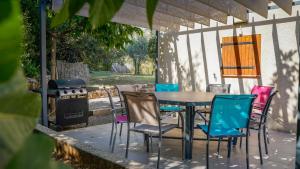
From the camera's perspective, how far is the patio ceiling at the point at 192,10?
5395 millimetres

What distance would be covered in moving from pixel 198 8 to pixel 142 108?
119 inches

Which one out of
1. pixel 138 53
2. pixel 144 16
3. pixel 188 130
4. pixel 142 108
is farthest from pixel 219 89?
pixel 138 53

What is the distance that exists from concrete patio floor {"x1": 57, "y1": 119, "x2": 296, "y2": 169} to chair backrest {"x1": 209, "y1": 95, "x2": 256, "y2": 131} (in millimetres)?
704

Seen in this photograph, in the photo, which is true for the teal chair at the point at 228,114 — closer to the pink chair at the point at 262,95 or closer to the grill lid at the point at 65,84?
the pink chair at the point at 262,95

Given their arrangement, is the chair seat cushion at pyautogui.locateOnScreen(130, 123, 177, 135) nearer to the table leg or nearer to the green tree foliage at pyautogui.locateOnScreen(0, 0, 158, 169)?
the table leg

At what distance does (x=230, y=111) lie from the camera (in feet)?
12.6

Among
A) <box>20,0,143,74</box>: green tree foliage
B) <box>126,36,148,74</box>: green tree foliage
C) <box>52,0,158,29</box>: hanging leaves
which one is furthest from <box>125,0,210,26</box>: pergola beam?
<box>126,36,148,74</box>: green tree foliage

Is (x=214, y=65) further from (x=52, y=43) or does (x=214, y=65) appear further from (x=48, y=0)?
(x=52, y=43)

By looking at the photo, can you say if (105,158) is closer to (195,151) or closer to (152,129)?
(152,129)

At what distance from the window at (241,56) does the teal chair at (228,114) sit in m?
3.47

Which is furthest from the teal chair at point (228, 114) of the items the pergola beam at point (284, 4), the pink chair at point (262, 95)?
the pergola beam at point (284, 4)

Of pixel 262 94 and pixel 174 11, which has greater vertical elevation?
pixel 174 11

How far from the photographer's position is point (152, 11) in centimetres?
36

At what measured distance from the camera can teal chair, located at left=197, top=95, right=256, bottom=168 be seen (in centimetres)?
378
